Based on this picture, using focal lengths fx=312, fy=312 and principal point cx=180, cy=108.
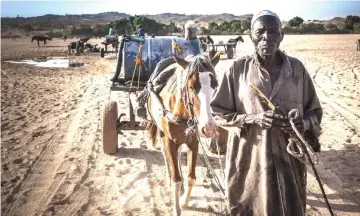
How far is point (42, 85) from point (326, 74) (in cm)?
1315

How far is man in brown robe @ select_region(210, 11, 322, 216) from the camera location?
224 cm

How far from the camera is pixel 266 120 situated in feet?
6.91

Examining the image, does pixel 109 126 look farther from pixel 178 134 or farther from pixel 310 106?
pixel 310 106

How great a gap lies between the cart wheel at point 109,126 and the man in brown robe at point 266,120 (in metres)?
3.94

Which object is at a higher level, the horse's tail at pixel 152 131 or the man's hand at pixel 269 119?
the man's hand at pixel 269 119

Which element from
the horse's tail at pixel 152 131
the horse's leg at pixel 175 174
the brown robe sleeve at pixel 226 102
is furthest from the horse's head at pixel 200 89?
the horse's tail at pixel 152 131

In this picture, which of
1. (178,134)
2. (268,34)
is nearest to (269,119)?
(268,34)

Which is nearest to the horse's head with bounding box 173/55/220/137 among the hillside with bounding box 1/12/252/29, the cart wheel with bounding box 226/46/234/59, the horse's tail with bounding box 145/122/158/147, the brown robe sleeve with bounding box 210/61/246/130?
the brown robe sleeve with bounding box 210/61/246/130

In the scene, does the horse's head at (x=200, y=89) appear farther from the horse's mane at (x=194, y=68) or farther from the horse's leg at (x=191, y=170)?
the horse's leg at (x=191, y=170)

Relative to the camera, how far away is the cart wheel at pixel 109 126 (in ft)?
19.8

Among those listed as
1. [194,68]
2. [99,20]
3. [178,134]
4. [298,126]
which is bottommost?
[178,134]

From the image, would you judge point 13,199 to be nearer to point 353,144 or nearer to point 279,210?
point 279,210

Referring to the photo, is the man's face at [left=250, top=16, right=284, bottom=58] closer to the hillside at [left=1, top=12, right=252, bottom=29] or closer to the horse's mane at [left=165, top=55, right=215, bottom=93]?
the horse's mane at [left=165, top=55, right=215, bottom=93]

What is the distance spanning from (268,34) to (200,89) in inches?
52.5
